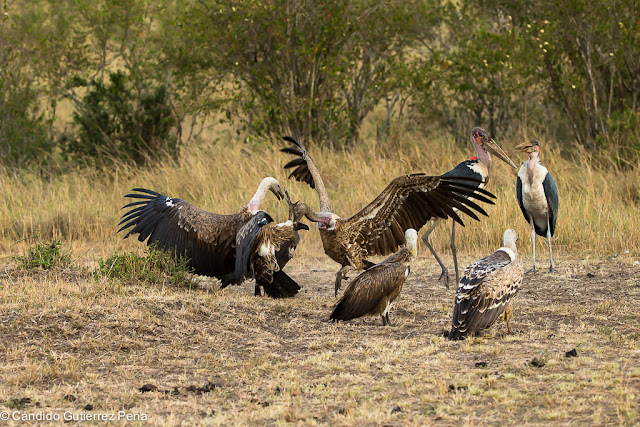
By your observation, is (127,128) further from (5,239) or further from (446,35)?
(446,35)

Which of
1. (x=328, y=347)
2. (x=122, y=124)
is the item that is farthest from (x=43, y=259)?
(x=122, y=124)

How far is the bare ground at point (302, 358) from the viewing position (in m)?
3.94

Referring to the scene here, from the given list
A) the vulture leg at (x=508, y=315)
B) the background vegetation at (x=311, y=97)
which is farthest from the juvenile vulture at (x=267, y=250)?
the background vegetation at (x=311, y=97)

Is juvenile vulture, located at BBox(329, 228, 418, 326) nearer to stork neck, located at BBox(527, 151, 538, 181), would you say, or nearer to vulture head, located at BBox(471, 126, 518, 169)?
vulture head, located at BBox(471, 126, 518, 169)

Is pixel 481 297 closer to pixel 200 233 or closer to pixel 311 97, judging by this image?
pixel 200 233

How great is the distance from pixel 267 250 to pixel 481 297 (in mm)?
2125

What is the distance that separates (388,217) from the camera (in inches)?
252

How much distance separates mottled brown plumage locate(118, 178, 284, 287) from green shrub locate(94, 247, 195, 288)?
12 cm

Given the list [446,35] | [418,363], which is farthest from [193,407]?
[446,35]

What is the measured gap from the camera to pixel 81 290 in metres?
6.22

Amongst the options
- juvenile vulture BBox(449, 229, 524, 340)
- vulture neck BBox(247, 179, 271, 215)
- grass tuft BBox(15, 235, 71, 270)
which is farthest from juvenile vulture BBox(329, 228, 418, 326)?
grass tuft BBox(15, 235, 71, 270)

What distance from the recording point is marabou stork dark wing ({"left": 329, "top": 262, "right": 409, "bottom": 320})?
5559mm

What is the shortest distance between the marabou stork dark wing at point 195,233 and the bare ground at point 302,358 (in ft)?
0.85

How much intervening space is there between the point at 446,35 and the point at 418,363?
14926mm
